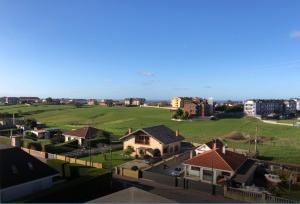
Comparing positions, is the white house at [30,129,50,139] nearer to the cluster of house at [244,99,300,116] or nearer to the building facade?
the building facade

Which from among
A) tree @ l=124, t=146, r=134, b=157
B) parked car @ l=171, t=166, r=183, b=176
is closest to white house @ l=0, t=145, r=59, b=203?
parked car @ l=171, t=166, r=183, b=176

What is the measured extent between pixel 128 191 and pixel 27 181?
1205 centimetres

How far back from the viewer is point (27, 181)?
2647 cm

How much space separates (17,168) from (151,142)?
28.0 metres

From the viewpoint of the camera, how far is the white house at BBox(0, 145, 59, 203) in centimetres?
2508

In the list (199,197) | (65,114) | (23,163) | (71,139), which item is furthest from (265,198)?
(65,114)

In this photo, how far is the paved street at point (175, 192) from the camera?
2911cm

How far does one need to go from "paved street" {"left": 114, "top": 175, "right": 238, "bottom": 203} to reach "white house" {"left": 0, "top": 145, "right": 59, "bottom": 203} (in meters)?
8.93

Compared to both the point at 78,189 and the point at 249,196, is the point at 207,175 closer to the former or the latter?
the point at 249,196

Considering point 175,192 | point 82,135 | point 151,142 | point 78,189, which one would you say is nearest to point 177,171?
point 175,192

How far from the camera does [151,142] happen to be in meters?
52.5

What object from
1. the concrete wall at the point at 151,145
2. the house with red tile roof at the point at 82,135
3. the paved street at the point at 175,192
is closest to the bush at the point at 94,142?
the house with red tile roof at the point at 82,135

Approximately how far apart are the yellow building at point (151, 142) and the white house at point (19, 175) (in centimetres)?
2450

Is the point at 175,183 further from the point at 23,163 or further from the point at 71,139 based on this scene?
the point at 71,139
